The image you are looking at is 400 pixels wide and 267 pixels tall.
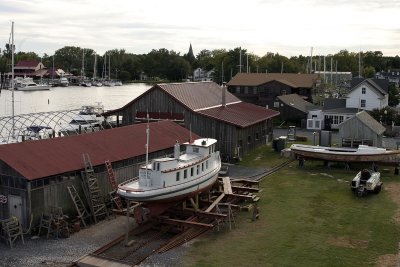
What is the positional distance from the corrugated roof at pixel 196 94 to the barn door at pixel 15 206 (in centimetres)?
2295

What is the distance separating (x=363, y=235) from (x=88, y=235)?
15.2 m

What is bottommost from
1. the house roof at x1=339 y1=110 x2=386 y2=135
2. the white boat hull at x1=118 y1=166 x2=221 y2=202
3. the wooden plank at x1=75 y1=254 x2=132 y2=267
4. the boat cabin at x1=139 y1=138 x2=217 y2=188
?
the wooden plank at x1=75 y1=254 x2=132 y2=267

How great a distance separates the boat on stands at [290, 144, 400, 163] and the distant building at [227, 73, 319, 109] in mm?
30469

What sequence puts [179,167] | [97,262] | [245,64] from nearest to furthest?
[97,262]
[179,167]
[245,64]

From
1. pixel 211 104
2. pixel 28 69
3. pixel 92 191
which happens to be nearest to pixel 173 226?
pixel 92 191

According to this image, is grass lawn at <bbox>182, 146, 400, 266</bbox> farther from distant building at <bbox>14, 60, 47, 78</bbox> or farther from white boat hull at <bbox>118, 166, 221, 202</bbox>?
distant building at <bbox>14, 60, 47, 78</bbox>

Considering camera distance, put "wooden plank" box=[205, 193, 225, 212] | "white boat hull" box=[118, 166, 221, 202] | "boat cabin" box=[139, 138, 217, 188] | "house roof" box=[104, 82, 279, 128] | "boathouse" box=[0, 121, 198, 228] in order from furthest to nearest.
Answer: "house roof" box=[104, 82, 279, 128] < "wooden plank" box=[205, 193, 225, 212] < "boat cabin" box=[139, 138, 217, 188] < "boathouse" box=[0, 121, 198, 228] < "white boat hull" box=[118, 166, 221, 202]

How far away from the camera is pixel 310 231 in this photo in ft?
86.7

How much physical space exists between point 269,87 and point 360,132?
35.7 metres

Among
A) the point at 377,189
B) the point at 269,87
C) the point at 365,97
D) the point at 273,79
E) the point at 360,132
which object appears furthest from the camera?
the point at 273,79

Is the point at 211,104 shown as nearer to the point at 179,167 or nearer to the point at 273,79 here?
the point at 179,167

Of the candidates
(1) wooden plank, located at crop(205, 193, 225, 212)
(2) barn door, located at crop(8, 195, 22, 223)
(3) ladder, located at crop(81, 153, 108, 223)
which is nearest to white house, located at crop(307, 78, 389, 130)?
(1) wooden plank, located at crop(205, 193, 225, 212)

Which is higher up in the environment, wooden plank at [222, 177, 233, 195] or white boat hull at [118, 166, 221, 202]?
white boat hull at [118, 166, 221, 202]

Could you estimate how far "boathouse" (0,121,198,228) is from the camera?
25.3m
